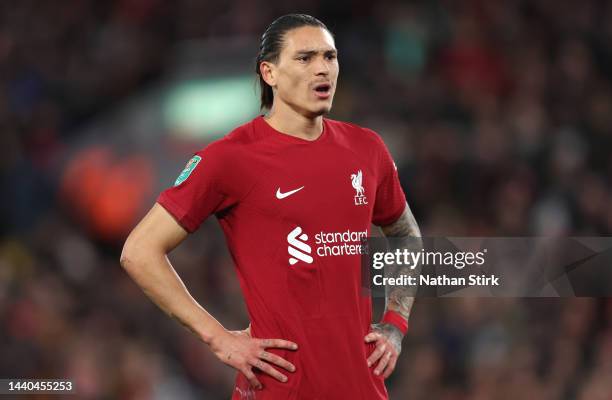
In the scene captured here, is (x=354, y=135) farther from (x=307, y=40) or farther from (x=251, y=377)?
(x=251, y=377)

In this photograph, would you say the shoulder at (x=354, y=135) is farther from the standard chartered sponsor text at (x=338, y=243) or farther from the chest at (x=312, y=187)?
the standard chartered sponsor text at (x=338, y=243)

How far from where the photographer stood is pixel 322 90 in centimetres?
435

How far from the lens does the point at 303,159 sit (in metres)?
4.33

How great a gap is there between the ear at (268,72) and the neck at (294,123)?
11 centimetres

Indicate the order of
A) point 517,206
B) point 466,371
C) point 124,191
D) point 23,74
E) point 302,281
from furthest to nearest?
1. point 23,74
2. point 124,191
3. point 517,206
4. point 466,371
5. point 302,281

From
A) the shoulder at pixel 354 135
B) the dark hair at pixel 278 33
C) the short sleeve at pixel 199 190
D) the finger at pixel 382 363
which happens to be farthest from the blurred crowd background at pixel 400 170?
the dark hair at pixel 278 33

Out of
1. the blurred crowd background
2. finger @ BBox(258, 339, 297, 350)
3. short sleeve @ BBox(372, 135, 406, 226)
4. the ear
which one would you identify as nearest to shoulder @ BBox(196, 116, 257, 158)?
the ear

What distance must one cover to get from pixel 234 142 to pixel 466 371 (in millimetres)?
4174

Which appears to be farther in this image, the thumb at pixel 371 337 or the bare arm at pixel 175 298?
the thumb at pixel 371 337

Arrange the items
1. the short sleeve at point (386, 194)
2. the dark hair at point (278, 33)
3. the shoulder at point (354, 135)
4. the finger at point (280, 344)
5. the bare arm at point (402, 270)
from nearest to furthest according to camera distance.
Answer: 1. the finger at point (280, 344)
2. the dark hair at point (278, 33)
3. the shoulder at point (354, 135)
4. the short sleeve at point (386, 194)
5. the bare arm at point (402, 270)

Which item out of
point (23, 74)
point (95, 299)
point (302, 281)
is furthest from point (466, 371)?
point (23, 74)

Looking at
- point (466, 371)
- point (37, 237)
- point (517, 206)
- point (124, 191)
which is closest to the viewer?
point (466, 371)

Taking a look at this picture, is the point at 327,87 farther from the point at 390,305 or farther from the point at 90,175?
the point at 90,175

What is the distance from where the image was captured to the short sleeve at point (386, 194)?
463cm
